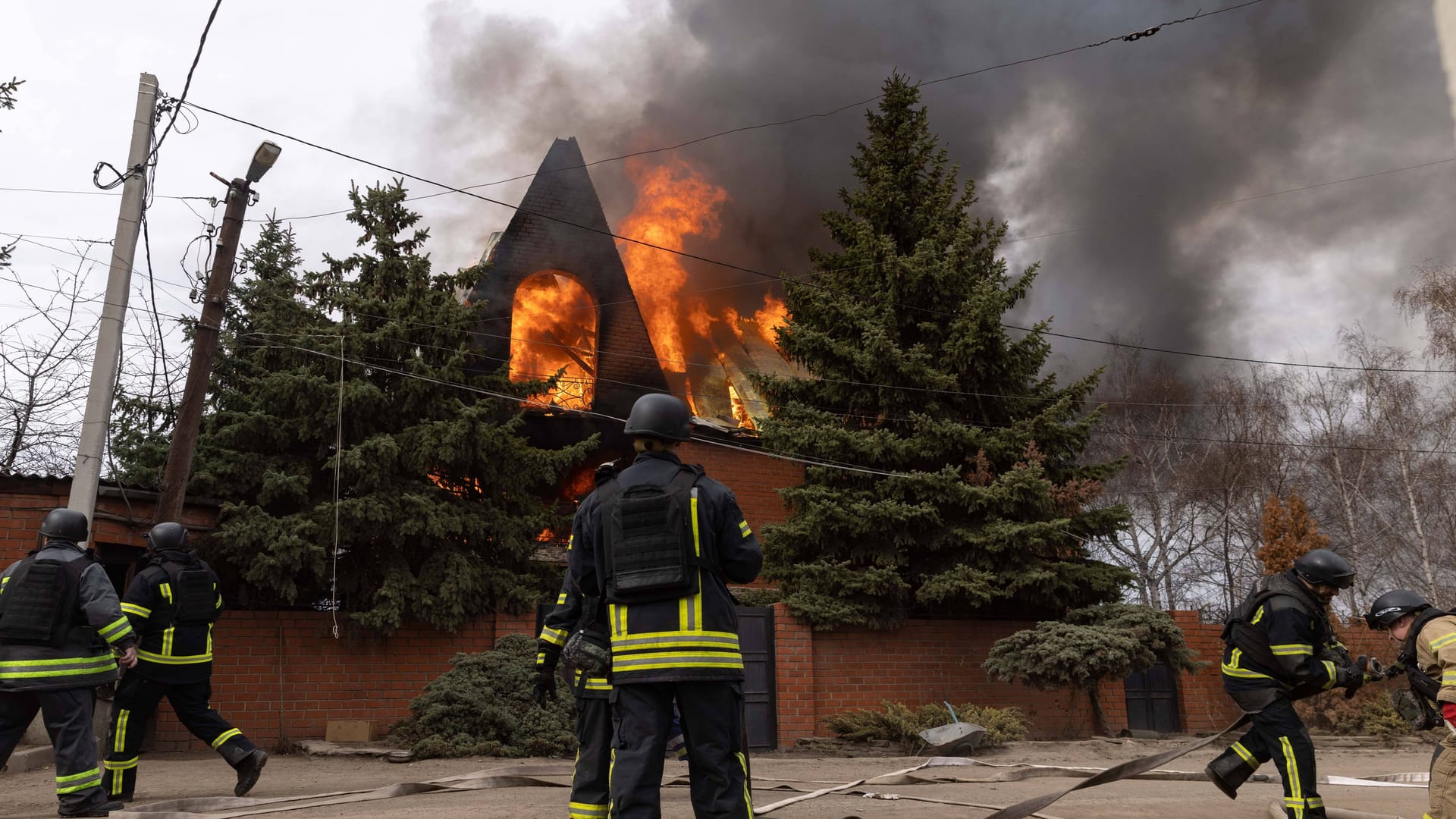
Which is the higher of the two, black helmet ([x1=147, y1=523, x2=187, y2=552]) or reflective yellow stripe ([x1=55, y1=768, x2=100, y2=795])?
black helmet ([x1=147, y1=523, x2=187, y2=552])

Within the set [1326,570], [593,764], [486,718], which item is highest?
[1326,570]

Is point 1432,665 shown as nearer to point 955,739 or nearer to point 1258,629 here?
point 1258,629

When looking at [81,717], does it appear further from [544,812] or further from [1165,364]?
[1165,364]

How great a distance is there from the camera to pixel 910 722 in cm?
1193

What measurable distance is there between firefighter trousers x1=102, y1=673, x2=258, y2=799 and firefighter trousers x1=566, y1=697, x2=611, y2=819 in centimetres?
353

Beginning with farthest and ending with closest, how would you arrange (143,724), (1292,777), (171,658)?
(171,658) → (143,724) → (1292,777)

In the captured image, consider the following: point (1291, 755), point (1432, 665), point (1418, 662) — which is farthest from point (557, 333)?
point (1432, 665)

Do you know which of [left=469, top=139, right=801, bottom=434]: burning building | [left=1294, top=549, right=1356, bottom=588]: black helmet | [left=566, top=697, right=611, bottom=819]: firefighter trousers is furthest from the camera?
[left=469, top=139, right=801, bottom=434]: burning building

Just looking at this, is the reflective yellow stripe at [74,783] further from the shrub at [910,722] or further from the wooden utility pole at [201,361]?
the shrub at [910,722]

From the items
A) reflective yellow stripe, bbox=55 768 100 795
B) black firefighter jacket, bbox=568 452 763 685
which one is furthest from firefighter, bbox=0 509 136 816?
black firefighter jacket, bbox=568 452 763 685

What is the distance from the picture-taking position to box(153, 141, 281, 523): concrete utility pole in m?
10.1

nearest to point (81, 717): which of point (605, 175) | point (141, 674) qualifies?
point (141, 674)

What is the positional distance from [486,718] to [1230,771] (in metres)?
7.33

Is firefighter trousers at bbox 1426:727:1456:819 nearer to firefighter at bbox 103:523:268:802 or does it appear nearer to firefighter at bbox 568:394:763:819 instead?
firefighter at bbox 568:394:763:819
